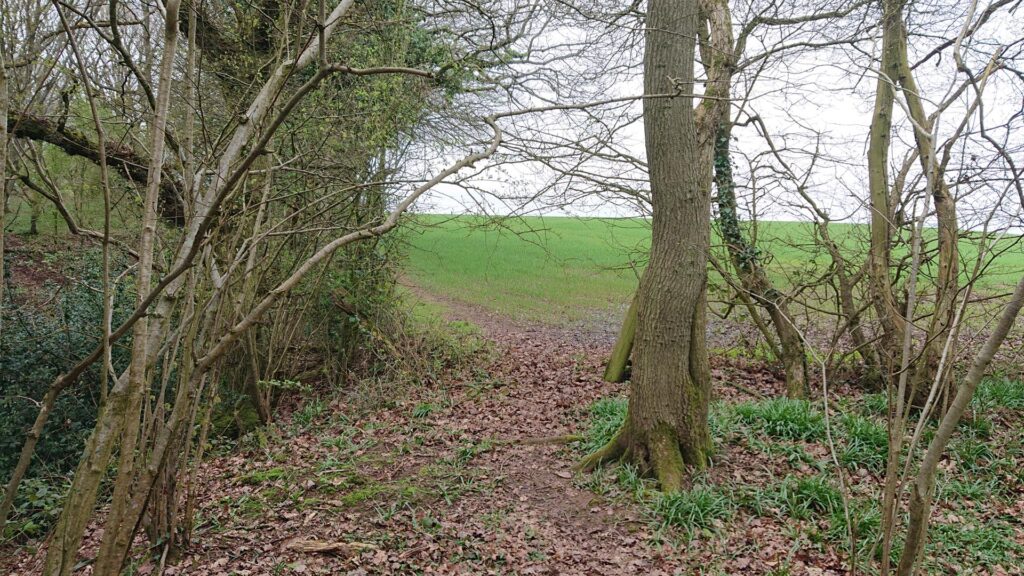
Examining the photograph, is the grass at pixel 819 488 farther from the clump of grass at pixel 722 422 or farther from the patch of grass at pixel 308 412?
the patch of grass at pixel 308 412

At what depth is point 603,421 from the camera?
600 centimetres

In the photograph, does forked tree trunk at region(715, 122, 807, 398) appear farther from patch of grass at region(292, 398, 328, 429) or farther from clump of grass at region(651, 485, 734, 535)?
patch of grass at region(292, 398, 328, 429)

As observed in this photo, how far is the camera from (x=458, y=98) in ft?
28.9

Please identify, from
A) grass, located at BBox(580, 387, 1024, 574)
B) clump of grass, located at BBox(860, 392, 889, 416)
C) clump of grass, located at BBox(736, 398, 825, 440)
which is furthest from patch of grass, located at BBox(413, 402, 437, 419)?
clump of grass, located at BBox(860, 392, 889, 416)

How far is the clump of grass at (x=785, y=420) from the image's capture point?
5.55 metres

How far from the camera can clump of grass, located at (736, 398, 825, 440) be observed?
5.55 metres

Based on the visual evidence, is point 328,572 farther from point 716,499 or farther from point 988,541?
point 988,541

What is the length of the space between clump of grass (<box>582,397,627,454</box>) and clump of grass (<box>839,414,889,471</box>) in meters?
1.96

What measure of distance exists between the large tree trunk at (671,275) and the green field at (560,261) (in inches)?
95.2

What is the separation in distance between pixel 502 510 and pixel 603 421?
1.75 metres

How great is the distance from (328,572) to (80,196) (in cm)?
696

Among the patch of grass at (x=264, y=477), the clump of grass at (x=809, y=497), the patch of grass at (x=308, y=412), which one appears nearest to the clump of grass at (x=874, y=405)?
the clump of grass at (x=809, y=497)

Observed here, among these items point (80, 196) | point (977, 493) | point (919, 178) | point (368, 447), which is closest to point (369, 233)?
point (368, 447)

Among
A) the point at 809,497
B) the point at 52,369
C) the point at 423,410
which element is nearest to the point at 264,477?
the point at 423,410
